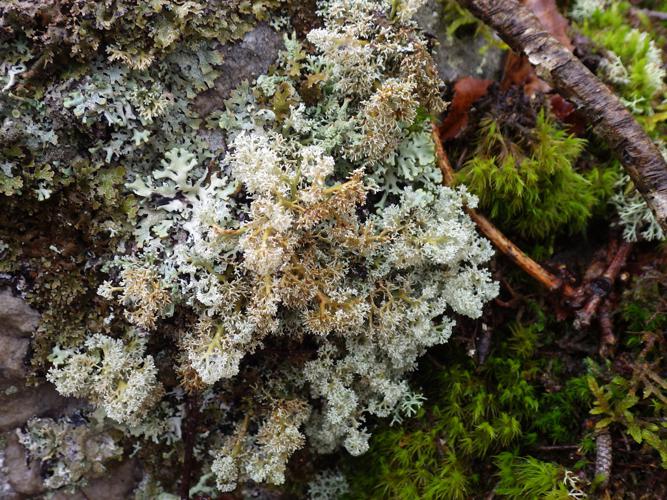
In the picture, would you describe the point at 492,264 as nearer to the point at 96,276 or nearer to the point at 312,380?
the point at 312,380

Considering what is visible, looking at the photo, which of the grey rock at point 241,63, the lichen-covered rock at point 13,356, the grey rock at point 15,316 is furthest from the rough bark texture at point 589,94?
the lichen-covered rock at point 13,356

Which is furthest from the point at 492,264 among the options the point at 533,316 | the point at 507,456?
the point at 507,456

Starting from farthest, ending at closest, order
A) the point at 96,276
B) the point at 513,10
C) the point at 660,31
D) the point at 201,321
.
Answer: the point at 660,31 < the point at 513,10 < the point at 96,276 < the point at 201,321

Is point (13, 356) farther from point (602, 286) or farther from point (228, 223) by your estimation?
point (602, 286)

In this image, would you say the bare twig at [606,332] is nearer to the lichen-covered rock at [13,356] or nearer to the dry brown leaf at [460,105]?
the dry brown leaf at [460,105]

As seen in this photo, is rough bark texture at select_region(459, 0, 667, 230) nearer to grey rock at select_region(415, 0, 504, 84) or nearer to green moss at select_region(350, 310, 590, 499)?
grey rock at select_region(415, 0, 504, 84)

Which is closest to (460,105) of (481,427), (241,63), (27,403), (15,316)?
(241,63)
